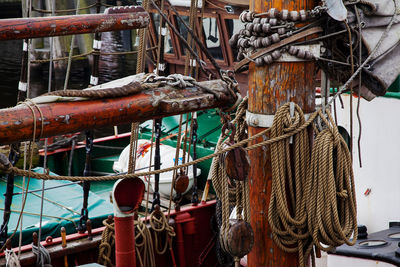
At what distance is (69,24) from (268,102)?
3.88 ft

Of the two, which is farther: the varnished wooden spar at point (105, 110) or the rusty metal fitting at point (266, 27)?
the rusty metal fitting at point (266, 27)

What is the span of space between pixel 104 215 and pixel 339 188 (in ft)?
10.0

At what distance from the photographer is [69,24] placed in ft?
9.09

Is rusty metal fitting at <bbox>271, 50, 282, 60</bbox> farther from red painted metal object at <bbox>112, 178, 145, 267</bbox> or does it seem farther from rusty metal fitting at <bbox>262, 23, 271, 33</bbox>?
red painted metal object at <bbox>112, 178, 145, 267</bbox>

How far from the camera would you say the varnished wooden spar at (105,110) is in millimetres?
2668

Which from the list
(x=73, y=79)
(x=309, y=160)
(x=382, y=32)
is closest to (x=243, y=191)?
(x=309, y=160)

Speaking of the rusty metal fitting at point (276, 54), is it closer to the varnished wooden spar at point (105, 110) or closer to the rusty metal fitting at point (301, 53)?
the rusty metal fitting at point (301, 53)

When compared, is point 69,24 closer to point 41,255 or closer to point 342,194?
point 342,194

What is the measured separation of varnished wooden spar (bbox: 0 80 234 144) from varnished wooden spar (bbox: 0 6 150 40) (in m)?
0.34

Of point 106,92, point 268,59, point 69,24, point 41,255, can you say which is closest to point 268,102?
point 268,59

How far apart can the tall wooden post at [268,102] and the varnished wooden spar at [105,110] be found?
0.67ft

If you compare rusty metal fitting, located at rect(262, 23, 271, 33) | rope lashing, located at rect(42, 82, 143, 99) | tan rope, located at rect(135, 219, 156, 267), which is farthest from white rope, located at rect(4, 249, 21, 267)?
rusty metal fitting, located at rect(262, 23, 271, 33)

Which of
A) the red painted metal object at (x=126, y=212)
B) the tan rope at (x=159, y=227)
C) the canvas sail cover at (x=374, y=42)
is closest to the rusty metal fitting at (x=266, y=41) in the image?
the canvas sail cover at (x=374, y=42)

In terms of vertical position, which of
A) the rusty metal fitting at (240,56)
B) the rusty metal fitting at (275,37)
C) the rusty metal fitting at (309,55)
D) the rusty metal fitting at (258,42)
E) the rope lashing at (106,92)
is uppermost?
the rusty metal fitting at (275,37)
